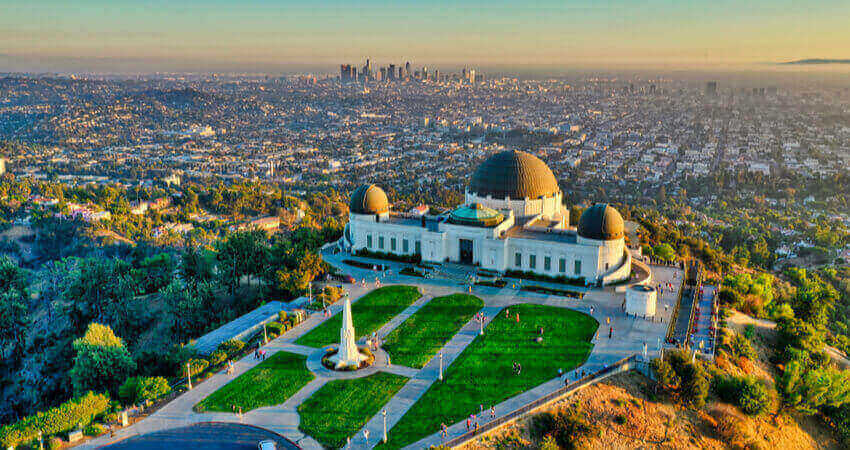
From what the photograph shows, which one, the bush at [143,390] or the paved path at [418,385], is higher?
the bush at [143,390]

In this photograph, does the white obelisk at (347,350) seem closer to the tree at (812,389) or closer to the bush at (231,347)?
the bush at (231,347)

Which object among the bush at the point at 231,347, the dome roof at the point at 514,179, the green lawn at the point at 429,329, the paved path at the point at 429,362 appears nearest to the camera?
the paved path at the point at 429,362

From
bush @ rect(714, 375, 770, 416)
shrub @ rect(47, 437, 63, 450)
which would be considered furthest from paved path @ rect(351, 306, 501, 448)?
bush @ rect(714, 375, 770, 416)

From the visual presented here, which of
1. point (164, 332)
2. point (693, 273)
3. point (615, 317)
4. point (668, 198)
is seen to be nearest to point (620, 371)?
point (615, 317)

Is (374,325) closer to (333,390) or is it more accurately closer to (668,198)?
(333,390)

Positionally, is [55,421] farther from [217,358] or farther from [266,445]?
[266,445]

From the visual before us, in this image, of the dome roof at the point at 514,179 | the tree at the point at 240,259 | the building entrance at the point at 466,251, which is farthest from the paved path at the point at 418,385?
the tree at the point at 240,259

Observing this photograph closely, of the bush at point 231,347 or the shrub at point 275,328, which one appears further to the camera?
the shrub at point 275,328
